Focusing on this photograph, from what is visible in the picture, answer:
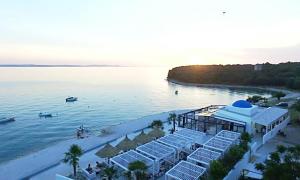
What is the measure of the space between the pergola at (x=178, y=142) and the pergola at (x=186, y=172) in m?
4.15

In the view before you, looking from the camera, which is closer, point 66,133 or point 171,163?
point 171,163

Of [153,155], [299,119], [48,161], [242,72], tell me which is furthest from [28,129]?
[242,72]

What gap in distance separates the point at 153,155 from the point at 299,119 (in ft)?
75.5

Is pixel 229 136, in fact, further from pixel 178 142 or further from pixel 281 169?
pixel 281 169

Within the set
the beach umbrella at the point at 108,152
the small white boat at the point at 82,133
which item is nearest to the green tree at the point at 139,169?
the beach umbrella at the point at 108,152

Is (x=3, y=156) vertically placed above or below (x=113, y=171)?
below

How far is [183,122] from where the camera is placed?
3319cm

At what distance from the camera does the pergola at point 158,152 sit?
21.9 metres

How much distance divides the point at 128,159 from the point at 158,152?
2677mm

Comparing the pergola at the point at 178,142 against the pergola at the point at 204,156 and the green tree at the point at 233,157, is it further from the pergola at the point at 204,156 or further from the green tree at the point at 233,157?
the green tree at the point at 233,157

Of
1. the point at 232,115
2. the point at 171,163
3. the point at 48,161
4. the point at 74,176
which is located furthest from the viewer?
the point at 232,115

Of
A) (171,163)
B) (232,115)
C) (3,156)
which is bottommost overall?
(3,156)

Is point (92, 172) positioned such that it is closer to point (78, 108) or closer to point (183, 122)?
point (183, 122)

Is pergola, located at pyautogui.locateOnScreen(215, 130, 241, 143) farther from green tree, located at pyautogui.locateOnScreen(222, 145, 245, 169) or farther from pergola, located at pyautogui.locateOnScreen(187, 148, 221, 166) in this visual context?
green tree, located at pyautogui.locateOnScreen(222, 145, 245, 169)
